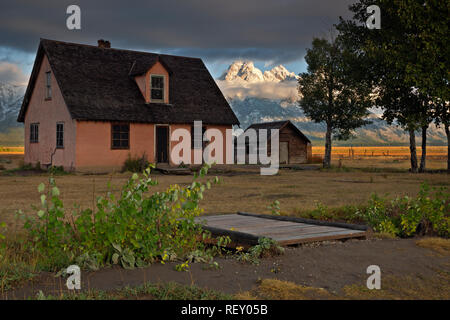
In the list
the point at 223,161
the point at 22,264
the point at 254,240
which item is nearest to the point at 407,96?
the point at 223,161

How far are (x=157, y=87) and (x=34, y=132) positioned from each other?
29.9ft

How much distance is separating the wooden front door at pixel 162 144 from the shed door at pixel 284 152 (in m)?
25.4

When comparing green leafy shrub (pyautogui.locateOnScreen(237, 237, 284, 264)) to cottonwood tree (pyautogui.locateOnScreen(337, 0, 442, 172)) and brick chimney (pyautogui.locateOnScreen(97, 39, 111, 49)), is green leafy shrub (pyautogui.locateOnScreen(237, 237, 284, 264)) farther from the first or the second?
brick chimney (pyautogui.locateOnScreen(97, 39, 111, 49))

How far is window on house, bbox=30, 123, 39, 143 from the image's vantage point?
33469 millimetres

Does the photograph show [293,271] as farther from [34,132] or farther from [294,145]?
[294,145]

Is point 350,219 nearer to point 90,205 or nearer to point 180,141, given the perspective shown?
point 90,205

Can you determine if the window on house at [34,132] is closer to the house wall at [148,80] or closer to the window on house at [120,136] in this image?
the window on house at [120,136]

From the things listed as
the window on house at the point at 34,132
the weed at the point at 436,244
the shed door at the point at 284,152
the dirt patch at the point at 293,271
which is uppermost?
the window on house at the point at 34,132

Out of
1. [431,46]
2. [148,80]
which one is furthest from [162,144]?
[431,46]

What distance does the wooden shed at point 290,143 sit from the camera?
55719 millimetres

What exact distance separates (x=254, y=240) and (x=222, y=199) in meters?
8.18

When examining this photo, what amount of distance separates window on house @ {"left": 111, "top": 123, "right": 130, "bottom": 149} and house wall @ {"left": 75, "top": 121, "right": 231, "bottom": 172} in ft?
0.70

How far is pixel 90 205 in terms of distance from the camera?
13.8 metres

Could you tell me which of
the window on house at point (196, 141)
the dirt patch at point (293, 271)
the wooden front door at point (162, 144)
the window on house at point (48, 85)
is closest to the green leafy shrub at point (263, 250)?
the dirt patch at point (293, 271)
